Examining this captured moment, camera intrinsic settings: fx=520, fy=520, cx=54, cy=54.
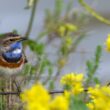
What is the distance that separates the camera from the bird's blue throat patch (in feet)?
8.76

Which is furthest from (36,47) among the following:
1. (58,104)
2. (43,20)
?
(58,104)

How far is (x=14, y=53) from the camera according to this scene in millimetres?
2721

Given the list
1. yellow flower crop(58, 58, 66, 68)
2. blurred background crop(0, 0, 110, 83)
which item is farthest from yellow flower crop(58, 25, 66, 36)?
blurred background crop(0, 0, 110, 83)

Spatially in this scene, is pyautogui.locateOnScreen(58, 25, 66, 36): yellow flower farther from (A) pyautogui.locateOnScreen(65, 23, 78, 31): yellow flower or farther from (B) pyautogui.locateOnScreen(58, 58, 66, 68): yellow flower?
(B) pyautogui.locateOnScreen(58, 58, 66, 68): yellow flower

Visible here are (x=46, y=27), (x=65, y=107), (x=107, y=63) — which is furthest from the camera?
(x=107, y=63)

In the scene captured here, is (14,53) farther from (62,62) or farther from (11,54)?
(62,62)

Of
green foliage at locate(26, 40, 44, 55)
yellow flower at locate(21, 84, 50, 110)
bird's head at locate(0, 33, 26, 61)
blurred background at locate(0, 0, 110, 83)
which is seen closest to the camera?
yellow flower at locate(21, 84, 50, 110)

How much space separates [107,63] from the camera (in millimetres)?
4016

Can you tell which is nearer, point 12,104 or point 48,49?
point 12,104

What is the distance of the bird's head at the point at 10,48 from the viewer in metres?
2.64

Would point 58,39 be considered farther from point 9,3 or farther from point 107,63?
point 9,3

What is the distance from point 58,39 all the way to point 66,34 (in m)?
0.31

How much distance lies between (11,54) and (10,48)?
7 cm

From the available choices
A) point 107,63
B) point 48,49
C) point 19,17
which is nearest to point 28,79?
point 48,49
